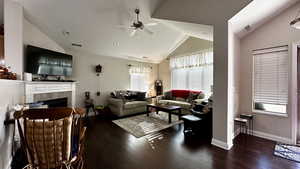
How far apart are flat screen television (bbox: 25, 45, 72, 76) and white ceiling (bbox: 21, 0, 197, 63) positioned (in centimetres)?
61

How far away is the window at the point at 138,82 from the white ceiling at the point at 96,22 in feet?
5.27

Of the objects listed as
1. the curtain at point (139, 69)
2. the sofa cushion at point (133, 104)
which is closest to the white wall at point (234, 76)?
the sofa cushion at point (133, 104)

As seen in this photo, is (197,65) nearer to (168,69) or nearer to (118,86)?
(168,69)

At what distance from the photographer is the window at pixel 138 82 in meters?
6.44

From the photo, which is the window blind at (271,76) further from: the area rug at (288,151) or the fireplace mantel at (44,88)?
the fireplace mantel at (44,88)

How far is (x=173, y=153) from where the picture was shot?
2.36 meters


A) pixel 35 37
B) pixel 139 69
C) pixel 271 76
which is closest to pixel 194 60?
pixel 139 69

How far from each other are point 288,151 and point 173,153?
2.06m

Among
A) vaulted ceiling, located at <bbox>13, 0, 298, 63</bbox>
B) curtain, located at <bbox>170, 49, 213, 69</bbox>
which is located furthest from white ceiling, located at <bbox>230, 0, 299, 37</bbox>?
curtain, located at <bbox>170, 49, 213, 69</bbox>

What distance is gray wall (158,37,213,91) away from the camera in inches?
214

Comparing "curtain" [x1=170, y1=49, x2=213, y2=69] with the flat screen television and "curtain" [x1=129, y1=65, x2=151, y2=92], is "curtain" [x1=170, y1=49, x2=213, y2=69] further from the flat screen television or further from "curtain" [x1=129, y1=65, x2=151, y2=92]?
the flat screen television

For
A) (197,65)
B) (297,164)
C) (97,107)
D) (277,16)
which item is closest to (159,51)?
(197,65)

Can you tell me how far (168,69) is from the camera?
6965mm

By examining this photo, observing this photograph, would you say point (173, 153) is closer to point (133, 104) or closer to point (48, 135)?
point (48, 135)
